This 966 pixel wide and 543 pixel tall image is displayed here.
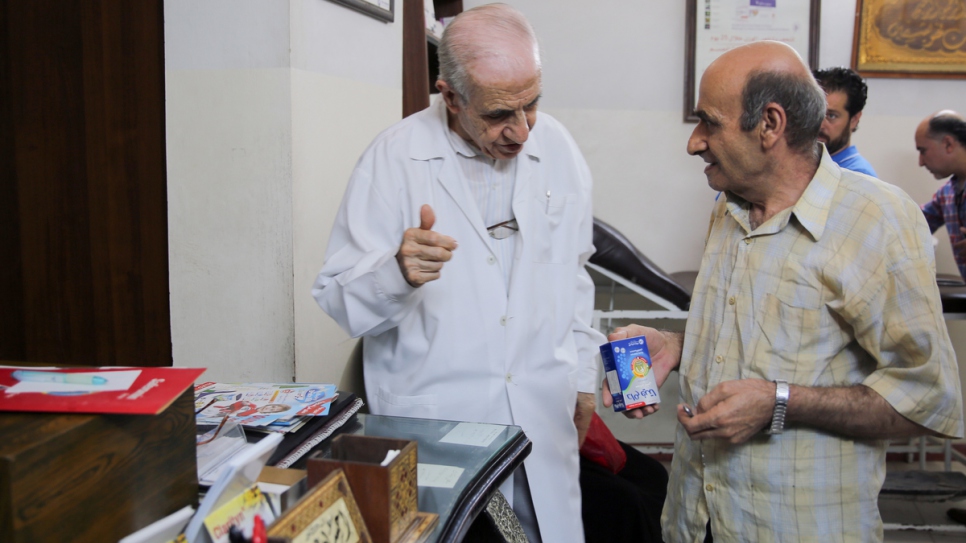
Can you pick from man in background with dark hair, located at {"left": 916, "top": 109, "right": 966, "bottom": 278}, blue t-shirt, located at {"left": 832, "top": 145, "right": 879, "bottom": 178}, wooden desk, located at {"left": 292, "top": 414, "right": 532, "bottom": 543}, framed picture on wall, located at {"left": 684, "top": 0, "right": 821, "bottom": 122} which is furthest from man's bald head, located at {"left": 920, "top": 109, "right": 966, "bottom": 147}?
wooden desk, located at {"left": 292, "top": 414, "right": 532, "bottom": 543}

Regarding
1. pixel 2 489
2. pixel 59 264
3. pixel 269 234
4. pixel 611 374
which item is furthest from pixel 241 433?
pixel 59 264

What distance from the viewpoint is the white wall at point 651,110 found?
3760 millimetres

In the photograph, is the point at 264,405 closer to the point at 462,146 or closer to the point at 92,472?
the point at 92,472

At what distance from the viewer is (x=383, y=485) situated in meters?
0.85

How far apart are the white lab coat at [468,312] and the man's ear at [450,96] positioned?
9 centimetres

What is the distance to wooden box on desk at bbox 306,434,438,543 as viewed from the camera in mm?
848

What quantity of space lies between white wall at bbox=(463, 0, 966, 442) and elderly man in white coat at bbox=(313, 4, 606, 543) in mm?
2105

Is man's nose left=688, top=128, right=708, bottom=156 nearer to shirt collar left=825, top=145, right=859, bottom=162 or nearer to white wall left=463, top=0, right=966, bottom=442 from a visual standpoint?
shirt collar left=825, top=145, right=859, bottom=162

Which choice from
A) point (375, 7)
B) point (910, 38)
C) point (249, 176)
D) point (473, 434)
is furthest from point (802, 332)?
point (910, 38)

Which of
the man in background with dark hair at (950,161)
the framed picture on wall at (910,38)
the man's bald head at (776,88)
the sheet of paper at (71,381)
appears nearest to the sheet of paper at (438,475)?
the sheet of paper at (71,381)

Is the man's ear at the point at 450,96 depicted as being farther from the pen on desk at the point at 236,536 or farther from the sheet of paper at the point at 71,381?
the pen on desk at the point at 236,536

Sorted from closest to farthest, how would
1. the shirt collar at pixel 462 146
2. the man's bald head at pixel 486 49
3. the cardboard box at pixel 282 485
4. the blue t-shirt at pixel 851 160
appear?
the cardboard box at pixel 282 485
the man's bald head at pixel 486 49
the shirt collar at pixel 462 146
the blue t-shirt at pixel 851 160

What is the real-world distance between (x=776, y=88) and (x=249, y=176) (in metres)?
1.32

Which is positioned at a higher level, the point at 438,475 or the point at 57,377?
the point at 57,377
